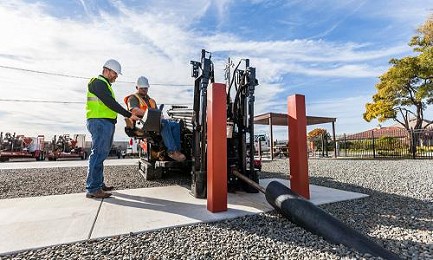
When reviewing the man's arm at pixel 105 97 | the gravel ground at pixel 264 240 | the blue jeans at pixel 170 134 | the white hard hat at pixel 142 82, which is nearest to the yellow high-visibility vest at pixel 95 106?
the man's arm at pixel 105 97

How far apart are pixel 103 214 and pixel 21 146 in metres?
16.8

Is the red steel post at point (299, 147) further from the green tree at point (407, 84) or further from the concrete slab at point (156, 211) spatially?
the green tree at point (407, 84)

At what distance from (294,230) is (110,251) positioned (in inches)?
59.7

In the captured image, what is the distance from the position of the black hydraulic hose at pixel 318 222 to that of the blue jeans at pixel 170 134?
1688 mm

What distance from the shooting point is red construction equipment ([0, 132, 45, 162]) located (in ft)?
47.5

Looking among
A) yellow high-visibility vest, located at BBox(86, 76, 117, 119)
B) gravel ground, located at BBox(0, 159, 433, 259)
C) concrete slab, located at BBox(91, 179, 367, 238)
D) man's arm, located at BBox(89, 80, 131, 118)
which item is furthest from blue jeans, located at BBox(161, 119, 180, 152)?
gravel ground, located at BBox(0, 159, 433, 259)

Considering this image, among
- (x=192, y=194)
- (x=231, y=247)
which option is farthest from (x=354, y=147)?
(x=231, y=247)

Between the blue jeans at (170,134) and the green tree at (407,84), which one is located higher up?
the green tree at (407,84)

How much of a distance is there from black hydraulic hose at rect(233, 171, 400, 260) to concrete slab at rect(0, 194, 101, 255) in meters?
1.75

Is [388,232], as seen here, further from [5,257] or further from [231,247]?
[5,257]

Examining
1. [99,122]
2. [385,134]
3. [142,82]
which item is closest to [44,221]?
[99,122]

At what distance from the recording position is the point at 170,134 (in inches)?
148

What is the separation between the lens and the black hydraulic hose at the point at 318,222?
172 centimetres

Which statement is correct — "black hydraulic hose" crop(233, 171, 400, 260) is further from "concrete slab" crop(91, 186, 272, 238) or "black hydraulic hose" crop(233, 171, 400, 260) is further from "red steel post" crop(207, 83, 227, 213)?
"red steel post" crop(207, 83, 227, 213)
